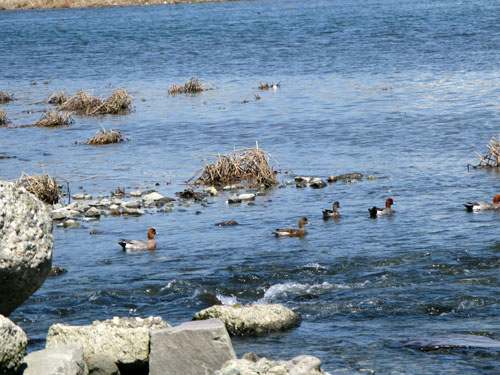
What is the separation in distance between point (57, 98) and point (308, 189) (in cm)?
2097

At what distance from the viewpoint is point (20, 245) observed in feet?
28.0

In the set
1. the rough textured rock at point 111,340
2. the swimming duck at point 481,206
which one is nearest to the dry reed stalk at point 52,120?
the swimming duck at point 481,206

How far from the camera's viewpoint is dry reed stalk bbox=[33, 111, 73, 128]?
3247cm

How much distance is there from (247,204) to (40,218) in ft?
36.6

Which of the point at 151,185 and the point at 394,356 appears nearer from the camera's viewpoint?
the point at 394,356

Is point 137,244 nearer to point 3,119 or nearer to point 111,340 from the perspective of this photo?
point 111,340

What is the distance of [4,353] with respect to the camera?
25.6 ft

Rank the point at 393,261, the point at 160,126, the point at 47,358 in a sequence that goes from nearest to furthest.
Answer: the point at 47,358 < the point at 393,261 < the point at 160,126

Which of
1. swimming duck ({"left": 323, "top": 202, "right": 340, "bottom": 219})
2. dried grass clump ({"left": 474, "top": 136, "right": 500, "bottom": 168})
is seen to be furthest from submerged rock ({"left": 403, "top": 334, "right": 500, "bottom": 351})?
dried grass clump ({"left": 474, "top": 136, "right": 500, "bottom": 168})

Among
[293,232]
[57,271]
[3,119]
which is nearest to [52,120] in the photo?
[3,119]

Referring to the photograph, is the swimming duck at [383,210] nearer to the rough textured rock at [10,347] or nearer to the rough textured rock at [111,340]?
the rough textured rock at [111,340]

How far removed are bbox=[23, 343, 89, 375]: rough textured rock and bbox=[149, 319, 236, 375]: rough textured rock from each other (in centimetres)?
92

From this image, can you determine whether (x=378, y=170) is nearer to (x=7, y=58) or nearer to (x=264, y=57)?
(x=264, y=57)

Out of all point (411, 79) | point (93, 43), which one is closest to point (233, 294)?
point (411, 79)
